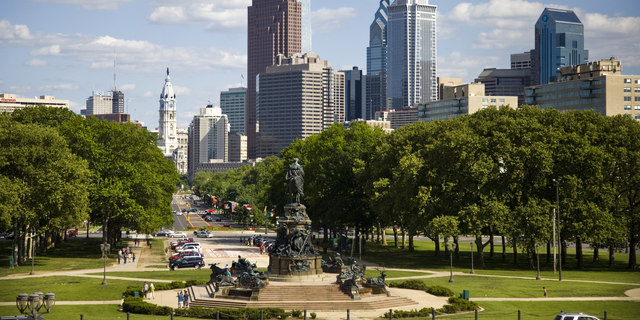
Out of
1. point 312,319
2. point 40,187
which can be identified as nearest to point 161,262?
point 40,187

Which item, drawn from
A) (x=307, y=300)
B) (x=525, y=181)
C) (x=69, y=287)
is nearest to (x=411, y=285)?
(x=307, y=300)

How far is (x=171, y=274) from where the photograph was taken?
3231 inches

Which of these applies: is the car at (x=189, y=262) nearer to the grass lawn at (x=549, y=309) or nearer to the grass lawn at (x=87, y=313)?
the grass lawn at (x=87, y=313)

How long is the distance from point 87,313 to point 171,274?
87.0ft

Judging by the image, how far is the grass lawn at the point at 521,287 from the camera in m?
64.8

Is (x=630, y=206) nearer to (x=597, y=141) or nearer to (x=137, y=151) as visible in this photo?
(x=597, y=141)

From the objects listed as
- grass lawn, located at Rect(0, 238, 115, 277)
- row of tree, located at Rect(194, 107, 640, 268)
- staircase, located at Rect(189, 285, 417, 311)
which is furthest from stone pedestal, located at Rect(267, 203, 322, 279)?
grass lawn, located at Rect(0, 238, 115, 277)

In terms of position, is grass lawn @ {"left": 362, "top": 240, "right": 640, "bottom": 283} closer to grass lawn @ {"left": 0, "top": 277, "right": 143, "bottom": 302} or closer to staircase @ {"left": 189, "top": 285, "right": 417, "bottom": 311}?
staircase @ {"left": 189, "top": 285, "right": 417, "bottom": 311}

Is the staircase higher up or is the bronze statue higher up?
the bronze statue

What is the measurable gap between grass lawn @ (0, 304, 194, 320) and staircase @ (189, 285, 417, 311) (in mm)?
4560

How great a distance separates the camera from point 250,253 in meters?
108

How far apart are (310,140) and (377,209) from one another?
37.1 m

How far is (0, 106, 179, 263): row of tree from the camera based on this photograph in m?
82.9

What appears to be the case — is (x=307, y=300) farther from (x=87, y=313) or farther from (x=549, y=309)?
(x=549, y=309)
